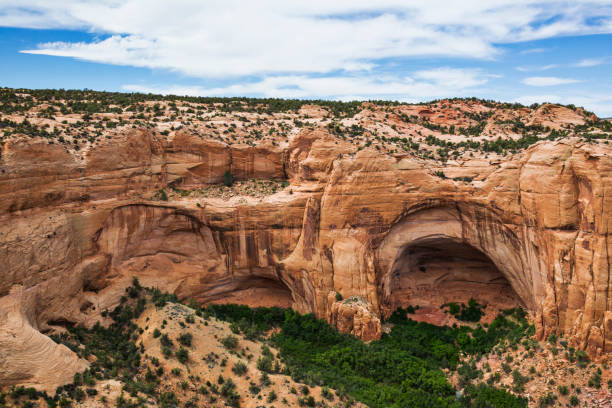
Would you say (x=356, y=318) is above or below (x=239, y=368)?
below

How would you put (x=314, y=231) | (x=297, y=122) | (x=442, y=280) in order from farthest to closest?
1. (x=297, y=122)
2. (x=442, y=280)
3. (x=314, y=231)

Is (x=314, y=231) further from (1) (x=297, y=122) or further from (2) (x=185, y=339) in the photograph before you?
(2) (x=185, y=339)

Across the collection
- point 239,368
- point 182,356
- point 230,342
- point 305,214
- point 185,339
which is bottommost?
point 239,368

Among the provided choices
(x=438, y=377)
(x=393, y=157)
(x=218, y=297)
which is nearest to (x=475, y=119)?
(x=393, y=157)

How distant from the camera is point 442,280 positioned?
31.6 m

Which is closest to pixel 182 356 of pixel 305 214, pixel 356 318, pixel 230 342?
pixel 230 342

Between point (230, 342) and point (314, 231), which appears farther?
point (314, 231)

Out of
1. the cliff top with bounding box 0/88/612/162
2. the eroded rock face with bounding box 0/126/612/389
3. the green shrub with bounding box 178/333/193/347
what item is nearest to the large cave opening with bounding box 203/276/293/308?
the eroded rock face with bounding box 0/126/612/389

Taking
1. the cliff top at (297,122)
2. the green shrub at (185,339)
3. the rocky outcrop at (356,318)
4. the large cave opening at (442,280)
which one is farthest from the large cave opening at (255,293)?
the cliff top at (297,122)

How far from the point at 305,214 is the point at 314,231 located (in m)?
1.27

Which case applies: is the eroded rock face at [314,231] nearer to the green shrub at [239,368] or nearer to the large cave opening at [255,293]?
the large cave opening at [255,293]

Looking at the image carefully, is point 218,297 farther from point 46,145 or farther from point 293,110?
point 293,110

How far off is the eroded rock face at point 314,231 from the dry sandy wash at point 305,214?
0.31 feet

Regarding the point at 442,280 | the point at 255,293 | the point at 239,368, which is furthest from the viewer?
the point at 255,293
